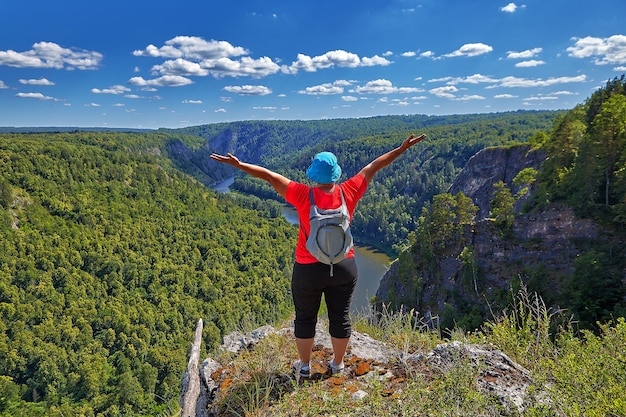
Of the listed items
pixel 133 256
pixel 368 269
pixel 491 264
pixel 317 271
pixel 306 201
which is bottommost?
pixel 368 269

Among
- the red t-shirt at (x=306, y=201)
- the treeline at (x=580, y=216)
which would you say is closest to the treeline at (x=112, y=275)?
the treeline at (x=580, y=216)

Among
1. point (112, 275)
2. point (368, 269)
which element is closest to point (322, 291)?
point (368, 269)

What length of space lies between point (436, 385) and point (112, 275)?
7209cm

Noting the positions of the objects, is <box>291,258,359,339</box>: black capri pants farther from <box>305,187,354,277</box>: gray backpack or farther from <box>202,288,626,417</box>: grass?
<box>202,288,626,417</box>: grass

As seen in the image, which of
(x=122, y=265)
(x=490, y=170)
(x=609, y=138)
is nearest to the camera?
(x=609, y=138)

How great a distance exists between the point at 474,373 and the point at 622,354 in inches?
42.4

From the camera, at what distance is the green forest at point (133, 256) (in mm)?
41250

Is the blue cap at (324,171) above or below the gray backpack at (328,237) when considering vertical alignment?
above

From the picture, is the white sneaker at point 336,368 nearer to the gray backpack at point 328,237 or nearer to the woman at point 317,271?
the woman at point 317,271

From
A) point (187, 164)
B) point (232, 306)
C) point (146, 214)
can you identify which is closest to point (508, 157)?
point (232, 306)

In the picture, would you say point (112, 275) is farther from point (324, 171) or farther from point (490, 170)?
point (324, 171)

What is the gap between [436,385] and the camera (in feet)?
8.73

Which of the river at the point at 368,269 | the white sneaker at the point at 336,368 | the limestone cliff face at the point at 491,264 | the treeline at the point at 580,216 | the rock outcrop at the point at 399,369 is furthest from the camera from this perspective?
the river at the point at 368,269

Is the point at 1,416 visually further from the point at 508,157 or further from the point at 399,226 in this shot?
the point at 399,226
